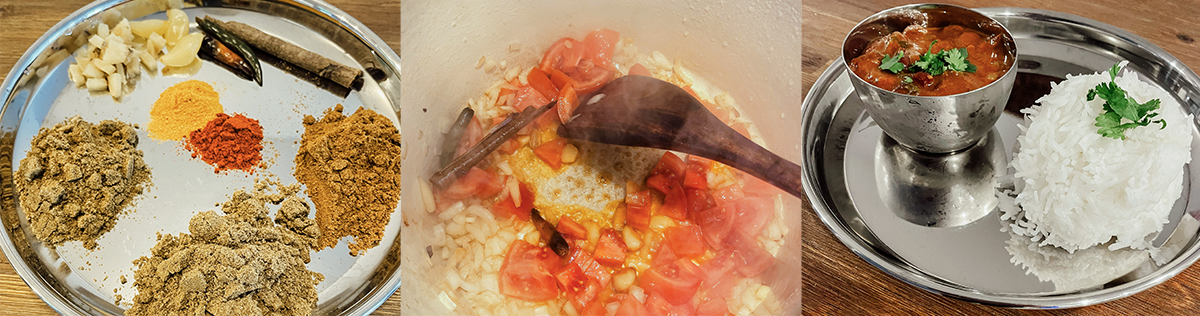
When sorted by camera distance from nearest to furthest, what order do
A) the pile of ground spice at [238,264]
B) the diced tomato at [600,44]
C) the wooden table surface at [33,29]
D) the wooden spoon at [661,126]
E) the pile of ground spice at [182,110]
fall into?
the wooden spoon at [661,126]
the diced tomato at [600,44]
the pile of ground spice at [238,264]
the wooden table surface at [33,29]
the pile of ground spice at [182,110]

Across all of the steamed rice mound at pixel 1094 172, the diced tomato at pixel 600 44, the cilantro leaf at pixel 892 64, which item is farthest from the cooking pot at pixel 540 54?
the steamed rice mound at pixel 1094 172

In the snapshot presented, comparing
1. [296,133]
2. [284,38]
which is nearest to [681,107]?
[296,133]

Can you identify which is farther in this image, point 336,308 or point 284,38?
point 284,38

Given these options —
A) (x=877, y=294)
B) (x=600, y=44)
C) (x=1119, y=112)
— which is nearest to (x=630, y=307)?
(x=600, y=44)

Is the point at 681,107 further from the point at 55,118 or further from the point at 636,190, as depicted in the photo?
the point at 55,118

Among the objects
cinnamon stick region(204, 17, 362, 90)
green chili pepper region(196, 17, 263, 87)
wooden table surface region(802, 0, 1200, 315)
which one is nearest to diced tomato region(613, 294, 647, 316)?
wooden table surface region(802, 0, 1200, 315)

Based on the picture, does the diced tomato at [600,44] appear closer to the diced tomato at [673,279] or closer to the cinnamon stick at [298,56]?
the diced tomato at [673,279]
